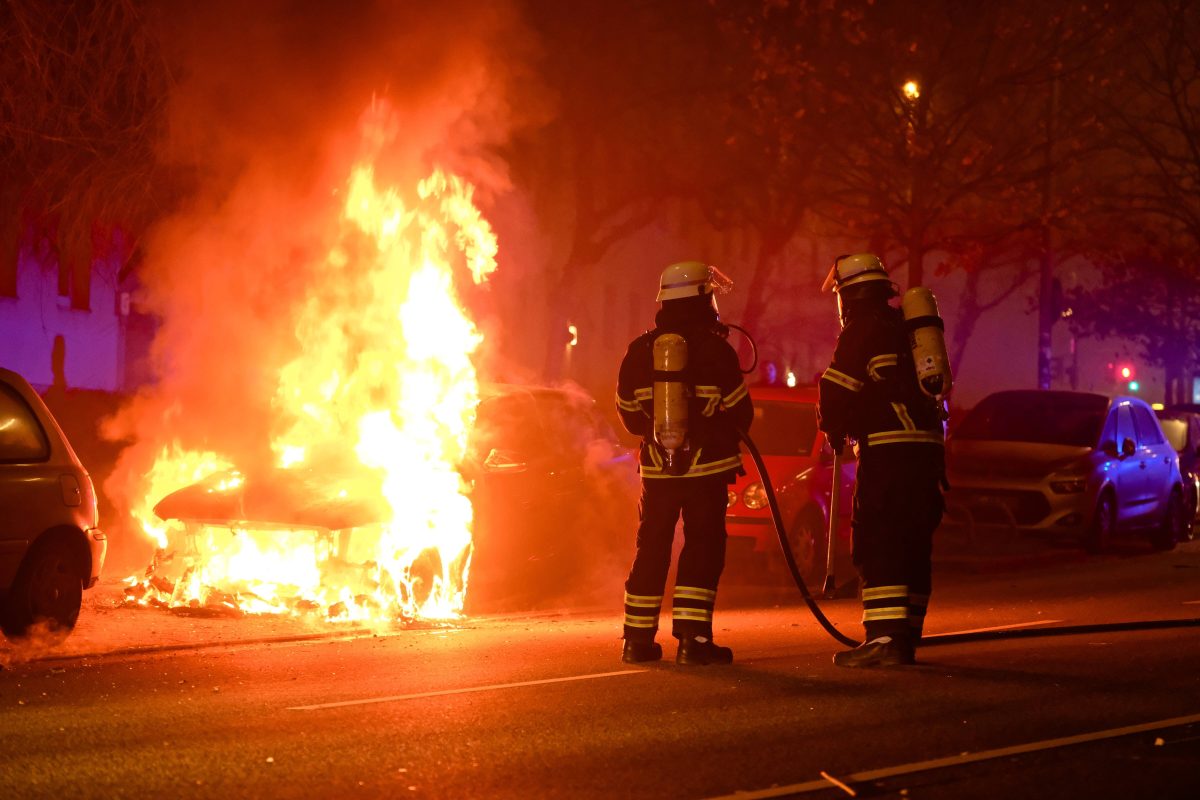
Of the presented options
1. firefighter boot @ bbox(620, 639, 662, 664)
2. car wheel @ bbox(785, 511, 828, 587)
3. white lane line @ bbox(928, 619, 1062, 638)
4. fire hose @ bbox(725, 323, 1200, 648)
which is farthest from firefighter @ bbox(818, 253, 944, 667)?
car wheel @ bbox(785, 511, 828, 587)

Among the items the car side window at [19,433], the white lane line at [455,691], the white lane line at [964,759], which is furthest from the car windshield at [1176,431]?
the car side window at [19,433]

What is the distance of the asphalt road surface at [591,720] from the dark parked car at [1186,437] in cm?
1207

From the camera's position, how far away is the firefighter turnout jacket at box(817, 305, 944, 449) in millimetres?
8062

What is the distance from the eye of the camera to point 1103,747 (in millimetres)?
6223

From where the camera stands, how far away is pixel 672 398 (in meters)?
8.16

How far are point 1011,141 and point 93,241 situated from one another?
14.3m

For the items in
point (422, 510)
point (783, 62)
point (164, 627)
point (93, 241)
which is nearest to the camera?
point (164, 627)

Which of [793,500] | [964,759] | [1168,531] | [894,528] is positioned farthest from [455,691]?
[1168,531]

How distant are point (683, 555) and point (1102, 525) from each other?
10200 millimetres

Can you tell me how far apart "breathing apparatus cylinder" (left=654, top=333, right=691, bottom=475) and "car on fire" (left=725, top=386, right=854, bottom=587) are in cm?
572

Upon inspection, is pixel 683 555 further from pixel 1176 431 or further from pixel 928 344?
pixel 1176 431

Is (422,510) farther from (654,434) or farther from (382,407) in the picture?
(654,434)

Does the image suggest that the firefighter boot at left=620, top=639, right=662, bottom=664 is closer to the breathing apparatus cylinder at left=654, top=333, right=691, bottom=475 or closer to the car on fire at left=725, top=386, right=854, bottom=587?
the breathing apparatus cylinder at left=654, top=333, right=691, bottom=475

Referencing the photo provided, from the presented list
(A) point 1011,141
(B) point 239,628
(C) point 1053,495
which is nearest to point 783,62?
(A) point 1011,141
